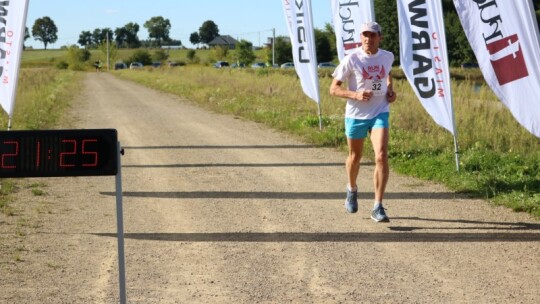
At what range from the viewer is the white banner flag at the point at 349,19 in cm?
1441

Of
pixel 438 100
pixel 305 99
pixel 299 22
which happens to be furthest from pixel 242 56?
pixel 438 100

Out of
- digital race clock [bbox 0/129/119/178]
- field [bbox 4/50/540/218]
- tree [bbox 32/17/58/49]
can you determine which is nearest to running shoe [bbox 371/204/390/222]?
field [bbox 4/50/540/218]

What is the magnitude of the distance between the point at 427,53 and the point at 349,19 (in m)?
3.82

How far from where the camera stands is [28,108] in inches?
985

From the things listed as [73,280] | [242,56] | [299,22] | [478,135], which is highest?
[242,56]

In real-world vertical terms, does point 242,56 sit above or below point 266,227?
above

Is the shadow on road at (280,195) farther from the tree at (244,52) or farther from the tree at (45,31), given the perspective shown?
the tree at (45,31)

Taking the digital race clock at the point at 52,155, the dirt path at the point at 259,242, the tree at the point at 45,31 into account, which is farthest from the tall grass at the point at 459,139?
the tree at the point at 45,31

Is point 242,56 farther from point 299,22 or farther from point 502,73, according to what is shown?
point 502,73

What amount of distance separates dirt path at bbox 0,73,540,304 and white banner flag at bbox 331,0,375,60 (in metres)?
3.15

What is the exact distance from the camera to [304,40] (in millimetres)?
17453

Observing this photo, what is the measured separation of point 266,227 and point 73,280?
94.6 inches

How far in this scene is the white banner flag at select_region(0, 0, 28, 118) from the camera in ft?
40.9

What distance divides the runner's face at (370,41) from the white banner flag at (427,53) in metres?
2.95
